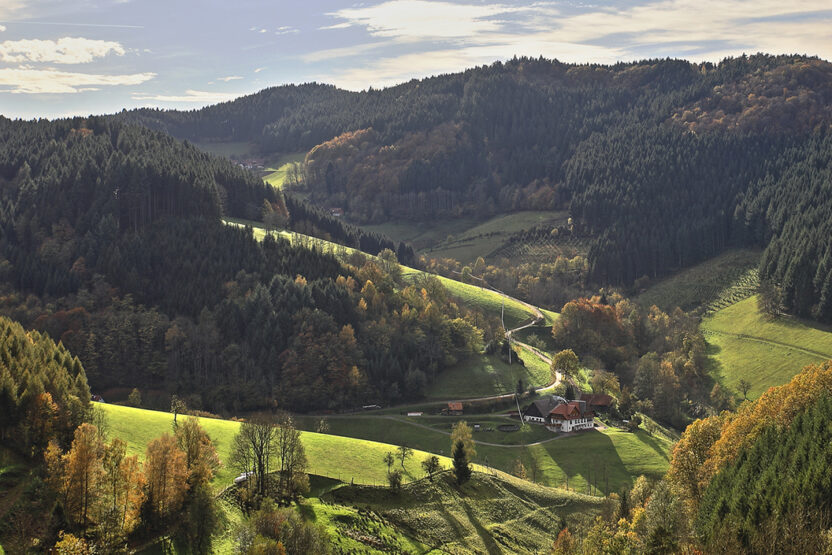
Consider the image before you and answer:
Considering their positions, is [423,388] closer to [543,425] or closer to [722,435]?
[543,425]

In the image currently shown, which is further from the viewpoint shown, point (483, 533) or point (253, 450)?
point (483, 533)

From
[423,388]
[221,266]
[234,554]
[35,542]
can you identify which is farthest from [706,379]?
[35,542]

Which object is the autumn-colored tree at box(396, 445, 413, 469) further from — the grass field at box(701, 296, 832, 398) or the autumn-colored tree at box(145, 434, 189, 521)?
the grass field at box(701, 296, 832, 398)

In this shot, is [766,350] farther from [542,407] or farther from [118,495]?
[118,495]

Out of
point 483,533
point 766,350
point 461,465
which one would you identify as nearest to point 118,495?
point 483,533

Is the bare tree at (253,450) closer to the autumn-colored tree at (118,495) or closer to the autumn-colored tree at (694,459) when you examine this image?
the autumn-colored tree at (118,495)
